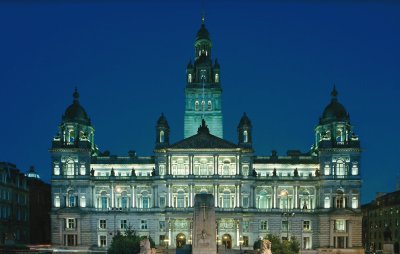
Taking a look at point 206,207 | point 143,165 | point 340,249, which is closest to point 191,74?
point 143,165

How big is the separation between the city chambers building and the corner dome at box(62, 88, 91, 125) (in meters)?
0.22

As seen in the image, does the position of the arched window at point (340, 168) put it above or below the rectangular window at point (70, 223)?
above

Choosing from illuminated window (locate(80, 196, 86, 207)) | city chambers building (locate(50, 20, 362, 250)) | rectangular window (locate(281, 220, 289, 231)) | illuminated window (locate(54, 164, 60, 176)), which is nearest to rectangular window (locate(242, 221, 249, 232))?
city chambers building (locate(50, 20, 362, 250))

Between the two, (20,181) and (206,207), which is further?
(20,181)

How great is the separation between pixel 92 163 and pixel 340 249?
151 ft

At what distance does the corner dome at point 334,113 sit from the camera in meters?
133

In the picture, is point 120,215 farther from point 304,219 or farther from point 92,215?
point 304,219

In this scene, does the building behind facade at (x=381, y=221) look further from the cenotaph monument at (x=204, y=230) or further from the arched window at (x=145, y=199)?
the cenotaph monument at (x=204, y=230)

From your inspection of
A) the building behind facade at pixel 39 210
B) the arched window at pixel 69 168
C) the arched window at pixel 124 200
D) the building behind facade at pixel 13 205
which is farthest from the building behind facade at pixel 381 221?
the building behind facade at pixel 39 210

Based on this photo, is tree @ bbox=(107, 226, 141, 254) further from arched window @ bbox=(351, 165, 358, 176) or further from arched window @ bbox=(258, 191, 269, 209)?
arched window @ bbox=(351, 165, 358, 176)

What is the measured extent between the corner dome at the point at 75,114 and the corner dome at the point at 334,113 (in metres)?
42.6

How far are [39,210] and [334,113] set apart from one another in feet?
189

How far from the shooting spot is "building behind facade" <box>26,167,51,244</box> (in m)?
138

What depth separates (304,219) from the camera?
5207 inches
